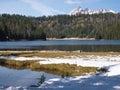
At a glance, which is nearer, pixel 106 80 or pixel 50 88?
pixel 50 88

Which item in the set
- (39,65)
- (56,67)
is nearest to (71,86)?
(56,67)

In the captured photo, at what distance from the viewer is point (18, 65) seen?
50.6 meters

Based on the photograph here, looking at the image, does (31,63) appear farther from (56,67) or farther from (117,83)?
(117,83)

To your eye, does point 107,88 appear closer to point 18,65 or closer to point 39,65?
point 39,65

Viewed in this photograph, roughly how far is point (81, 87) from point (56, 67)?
820 inches

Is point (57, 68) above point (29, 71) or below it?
above

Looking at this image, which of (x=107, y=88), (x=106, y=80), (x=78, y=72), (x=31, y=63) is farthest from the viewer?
(x=31, y=63)

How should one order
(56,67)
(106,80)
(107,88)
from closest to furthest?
(107,88)
(106,80)
(56,67)

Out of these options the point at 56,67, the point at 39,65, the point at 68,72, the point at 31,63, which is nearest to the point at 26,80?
the point at 68,72

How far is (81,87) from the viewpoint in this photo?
73.4 ft

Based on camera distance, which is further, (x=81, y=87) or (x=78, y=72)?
(x=78, y=72)

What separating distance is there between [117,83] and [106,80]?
6.01 ft

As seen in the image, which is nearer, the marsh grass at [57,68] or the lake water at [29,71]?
the lake water at [29,71]

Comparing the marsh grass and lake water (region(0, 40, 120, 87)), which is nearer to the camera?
lake water (region(0, 40, 120, 87))
